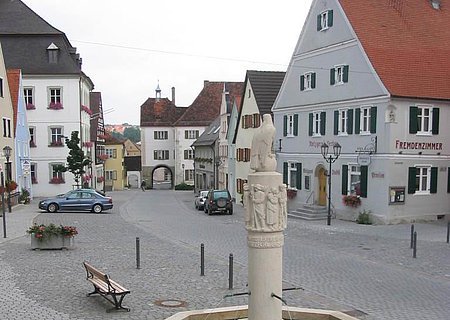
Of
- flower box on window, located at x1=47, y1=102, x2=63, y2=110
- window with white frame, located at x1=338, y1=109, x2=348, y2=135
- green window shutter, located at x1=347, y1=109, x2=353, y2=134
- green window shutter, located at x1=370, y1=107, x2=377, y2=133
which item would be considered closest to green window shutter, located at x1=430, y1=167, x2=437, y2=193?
green window shutter, located at x1=370, y1=107, x2=377, y2=133

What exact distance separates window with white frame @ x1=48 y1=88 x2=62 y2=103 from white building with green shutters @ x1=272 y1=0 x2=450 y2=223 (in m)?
22.4

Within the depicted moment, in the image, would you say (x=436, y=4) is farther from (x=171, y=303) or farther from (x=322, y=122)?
(x=171, y=303)

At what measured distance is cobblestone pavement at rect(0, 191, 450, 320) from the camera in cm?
1076

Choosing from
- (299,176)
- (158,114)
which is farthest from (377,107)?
(158,114)

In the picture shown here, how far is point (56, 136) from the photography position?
148ft

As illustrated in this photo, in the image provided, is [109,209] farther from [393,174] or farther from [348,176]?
[393,174]

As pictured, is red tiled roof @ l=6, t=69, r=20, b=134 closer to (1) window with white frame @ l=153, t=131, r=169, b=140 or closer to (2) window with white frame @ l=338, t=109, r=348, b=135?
(2) window with white frame @ l=338, t=109, r=348, b=135

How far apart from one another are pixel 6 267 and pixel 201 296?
6182 millimetres

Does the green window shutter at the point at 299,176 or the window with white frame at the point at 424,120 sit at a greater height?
the window with white frame at the point at 424,120

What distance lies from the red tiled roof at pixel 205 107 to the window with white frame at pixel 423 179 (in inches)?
1796

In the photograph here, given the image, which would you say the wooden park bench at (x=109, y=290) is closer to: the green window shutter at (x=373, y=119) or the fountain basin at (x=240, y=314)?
the fountain basin at (x=240, y=314)

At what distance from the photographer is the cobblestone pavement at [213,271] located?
10758mm

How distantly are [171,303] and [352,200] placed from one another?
59.8 feet

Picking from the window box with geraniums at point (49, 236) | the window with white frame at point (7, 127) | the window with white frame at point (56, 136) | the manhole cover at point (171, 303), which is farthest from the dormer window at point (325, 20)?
the window with white frame at point (56, 136)
